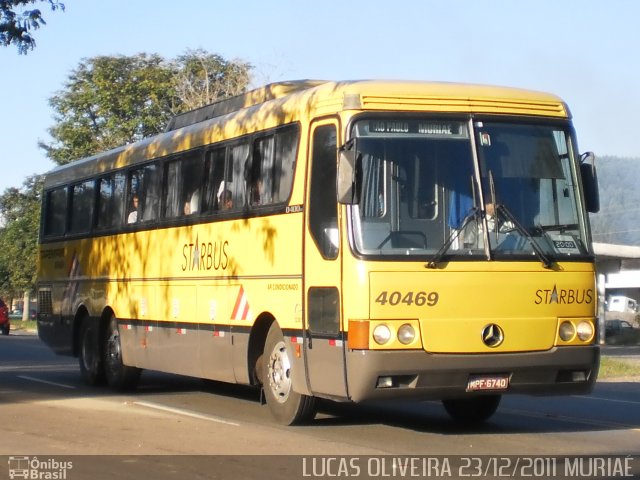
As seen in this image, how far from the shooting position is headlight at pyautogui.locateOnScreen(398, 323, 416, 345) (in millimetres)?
10453

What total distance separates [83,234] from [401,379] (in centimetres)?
981

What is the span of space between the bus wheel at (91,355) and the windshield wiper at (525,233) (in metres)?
8.99

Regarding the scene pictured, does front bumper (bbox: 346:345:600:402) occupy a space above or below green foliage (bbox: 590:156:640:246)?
below

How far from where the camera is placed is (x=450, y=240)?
10.7m

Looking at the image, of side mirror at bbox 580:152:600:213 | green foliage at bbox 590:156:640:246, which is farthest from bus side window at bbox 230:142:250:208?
green foliage at bbox 590:156:640:246

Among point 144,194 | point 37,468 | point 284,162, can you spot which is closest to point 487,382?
point 284,162

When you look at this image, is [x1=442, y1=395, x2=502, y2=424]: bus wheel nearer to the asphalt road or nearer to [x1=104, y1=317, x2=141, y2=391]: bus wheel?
the asphalt road

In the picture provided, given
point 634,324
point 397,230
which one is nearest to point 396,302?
point 397,230

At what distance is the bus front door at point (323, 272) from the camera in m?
10.8

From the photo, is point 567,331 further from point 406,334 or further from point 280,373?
point 280,373

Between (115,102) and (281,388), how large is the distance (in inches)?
1818

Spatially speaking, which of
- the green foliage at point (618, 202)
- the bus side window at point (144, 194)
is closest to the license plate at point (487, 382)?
the bus side window at point (144, 194)

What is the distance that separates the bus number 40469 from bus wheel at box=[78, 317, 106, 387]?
8548 mm

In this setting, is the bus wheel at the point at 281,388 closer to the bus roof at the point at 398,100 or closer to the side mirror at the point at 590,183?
the bus roof at the point at 398,100
